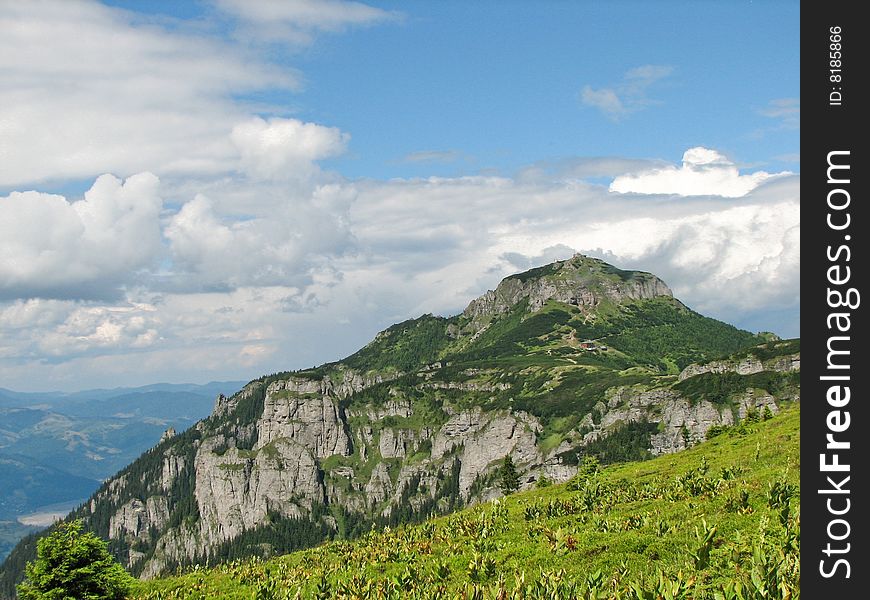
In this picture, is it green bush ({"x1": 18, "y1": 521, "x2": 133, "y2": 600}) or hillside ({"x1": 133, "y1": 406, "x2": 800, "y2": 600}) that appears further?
green bush ({"x1": 18, "y1": 521, "x2": 133, "y2": 600})

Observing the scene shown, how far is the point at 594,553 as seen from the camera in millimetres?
22594

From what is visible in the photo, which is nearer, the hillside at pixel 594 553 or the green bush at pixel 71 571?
the hillside at pixel 594 553

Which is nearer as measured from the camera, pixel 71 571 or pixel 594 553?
pixel 594 553

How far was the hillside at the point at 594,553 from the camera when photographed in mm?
14039

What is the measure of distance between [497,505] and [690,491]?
46.0 ft

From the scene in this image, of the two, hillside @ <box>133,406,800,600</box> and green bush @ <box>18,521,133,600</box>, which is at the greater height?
hillside @ <box>133,406,800,600</box>

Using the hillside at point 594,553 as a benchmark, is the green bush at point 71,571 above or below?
below

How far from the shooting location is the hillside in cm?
1404

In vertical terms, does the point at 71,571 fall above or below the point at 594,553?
below
